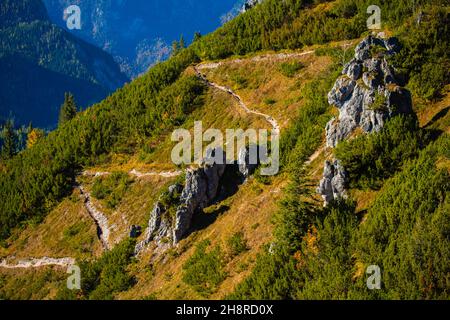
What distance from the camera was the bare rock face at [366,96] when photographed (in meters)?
53.5

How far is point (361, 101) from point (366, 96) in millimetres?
763

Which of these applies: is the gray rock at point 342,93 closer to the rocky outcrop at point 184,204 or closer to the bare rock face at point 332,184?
the bare rock face at point 332,184

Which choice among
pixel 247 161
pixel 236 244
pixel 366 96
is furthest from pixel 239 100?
pixel 236 244

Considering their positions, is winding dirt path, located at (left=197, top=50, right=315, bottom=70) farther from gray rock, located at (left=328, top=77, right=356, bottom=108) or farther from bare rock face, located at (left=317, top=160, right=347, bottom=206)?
bare rock face, located at (left=317, top=160, right=347, bottom=206)

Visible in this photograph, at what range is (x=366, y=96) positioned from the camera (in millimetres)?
55469

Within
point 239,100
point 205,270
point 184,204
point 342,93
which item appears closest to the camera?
point 205,270

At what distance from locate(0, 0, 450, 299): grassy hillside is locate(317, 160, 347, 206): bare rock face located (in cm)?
90

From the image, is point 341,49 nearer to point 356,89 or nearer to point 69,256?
point 356,89

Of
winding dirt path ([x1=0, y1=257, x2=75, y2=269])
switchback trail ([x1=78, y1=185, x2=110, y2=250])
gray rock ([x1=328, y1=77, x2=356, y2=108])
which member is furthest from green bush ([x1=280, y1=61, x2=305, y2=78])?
winding dirt path ([x1=0, y1=257, x2=75, y2=269])

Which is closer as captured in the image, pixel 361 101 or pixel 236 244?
pixel 236 244

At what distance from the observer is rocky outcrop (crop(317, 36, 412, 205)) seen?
49981 mm

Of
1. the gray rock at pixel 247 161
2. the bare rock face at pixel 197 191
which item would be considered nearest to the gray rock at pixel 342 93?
the gray rock at pixel 247 161

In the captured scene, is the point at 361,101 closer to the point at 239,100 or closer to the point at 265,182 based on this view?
the point at 265,182
